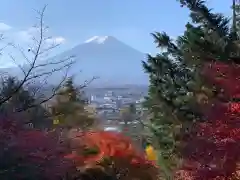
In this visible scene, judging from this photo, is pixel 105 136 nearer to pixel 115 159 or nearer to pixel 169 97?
pixel 115 159

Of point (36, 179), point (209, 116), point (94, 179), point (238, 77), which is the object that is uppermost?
point (238, 77)

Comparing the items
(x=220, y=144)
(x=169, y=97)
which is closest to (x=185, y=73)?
(x=169, y=97)

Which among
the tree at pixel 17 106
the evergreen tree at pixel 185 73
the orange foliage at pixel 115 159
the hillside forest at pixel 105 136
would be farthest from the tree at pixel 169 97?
the tree at pixel 17 106

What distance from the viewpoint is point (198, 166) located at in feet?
26.8

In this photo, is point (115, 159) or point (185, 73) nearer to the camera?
point (115, 159)

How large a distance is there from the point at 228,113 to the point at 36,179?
371cm

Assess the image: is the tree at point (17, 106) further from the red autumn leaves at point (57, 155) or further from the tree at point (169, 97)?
the tree at point (169, 97)

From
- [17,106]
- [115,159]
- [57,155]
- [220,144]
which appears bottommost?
[115,159]

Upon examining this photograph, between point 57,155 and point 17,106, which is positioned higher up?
point 17,106

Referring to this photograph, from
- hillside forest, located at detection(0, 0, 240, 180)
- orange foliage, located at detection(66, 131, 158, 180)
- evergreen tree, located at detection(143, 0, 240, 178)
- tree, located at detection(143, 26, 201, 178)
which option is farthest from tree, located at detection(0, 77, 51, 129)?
tree, located at detection(143, 26, 201, 178)

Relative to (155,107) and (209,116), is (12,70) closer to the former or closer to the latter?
(209,116)

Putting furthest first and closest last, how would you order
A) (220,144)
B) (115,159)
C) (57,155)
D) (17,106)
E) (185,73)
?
(185,73) < (115,159) < (17,106) < (220,144) < (57,155)

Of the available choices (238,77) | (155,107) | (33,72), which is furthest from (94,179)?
(155,107)

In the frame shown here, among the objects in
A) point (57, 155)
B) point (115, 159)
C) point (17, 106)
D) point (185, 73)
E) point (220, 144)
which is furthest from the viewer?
point (185, 73)
